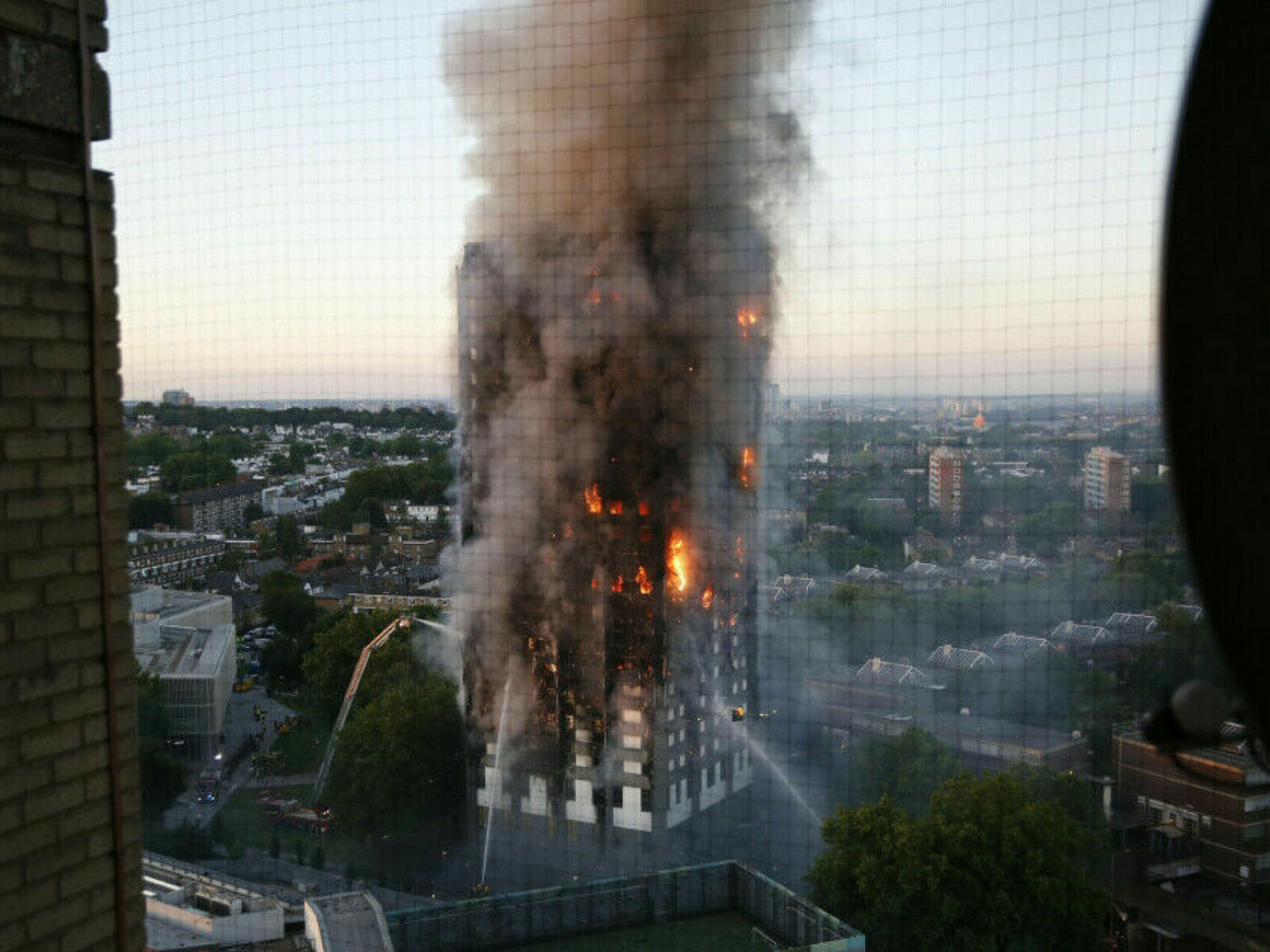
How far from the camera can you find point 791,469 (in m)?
4.55

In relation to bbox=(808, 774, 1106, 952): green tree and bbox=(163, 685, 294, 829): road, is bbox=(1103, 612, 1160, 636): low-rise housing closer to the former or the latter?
bbox=(808, 774, 1106, 952): green tree

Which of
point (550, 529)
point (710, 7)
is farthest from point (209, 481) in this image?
point (710, 7)

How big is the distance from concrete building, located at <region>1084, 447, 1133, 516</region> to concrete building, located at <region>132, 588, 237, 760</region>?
523cm

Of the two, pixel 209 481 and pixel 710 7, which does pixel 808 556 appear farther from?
pixel 209 481

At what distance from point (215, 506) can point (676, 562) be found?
203 inches

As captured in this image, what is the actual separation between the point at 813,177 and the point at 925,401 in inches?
31.2

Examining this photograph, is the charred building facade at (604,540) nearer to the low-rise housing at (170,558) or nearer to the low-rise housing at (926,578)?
the low-rise housing at (926,578)

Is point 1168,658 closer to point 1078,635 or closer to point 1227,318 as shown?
point 1078,635

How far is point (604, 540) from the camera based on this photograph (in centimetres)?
471

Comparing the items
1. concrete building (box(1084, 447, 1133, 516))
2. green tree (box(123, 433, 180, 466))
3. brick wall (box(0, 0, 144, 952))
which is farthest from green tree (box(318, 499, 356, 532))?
brick wall (box(0, 0, 144, 952))

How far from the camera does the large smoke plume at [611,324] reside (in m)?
3.63

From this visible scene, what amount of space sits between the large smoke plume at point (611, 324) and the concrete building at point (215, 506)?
354 cm

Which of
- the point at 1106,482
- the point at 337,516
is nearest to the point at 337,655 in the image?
the point at 337,516

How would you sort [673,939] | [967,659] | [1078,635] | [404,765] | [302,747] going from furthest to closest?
[302,747] < [404,765] < [967,659] < [1078,635] < [673,939]
